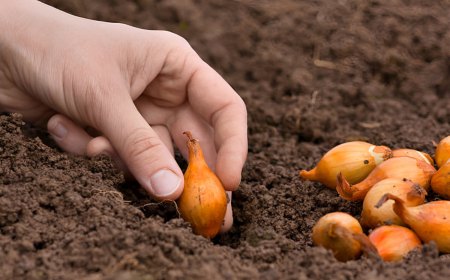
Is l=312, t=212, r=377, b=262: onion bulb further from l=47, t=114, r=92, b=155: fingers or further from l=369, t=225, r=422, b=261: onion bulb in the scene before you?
l=47, t=114, r=92, b=155: fingers

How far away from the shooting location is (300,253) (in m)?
1.94

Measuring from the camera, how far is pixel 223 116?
2.43 meters

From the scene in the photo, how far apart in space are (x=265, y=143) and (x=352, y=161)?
0.75 m

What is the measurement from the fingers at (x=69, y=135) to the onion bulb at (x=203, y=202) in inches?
21.4

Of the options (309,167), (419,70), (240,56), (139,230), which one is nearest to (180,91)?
(309,167)

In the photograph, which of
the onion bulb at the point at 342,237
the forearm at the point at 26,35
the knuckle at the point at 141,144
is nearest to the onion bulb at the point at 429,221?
the onion bulb at the point at 342,237

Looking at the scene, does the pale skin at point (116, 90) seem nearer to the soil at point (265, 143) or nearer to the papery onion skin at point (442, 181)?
the soil at point (265, 143)

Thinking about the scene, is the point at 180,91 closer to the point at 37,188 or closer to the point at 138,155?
the point at 138,155

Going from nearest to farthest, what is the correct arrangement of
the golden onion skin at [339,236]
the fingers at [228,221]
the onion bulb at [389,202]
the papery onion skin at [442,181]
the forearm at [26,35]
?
the golden onion skin at [339,236] → the onion bulb at [389,202] → the papery onion skin at [442,181] → the fingers at [228,221] → the forearm at [26,35]

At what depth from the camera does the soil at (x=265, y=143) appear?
5.86 ft

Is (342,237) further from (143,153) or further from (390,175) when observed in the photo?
(143,153)

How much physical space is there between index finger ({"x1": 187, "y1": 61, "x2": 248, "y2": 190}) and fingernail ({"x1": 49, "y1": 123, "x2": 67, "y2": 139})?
18.7 inches

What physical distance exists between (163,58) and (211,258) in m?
0.93

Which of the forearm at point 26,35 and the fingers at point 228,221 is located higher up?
the forearm at point 26,35
